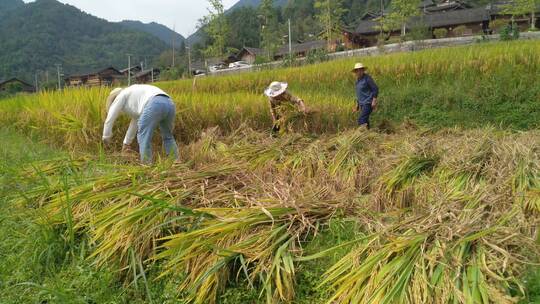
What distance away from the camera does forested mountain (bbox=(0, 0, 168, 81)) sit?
2047 inches

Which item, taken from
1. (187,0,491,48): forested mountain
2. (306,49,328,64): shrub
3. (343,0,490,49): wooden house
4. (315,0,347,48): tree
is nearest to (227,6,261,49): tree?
(187,0,491,48): forested mountain

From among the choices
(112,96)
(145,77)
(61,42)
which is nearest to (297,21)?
(145,77)

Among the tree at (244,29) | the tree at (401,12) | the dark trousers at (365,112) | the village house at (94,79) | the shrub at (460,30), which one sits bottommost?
the dark trousers at (365,112)

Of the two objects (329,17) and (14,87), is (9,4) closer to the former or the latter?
(14,87)

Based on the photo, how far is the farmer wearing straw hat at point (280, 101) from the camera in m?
5.27

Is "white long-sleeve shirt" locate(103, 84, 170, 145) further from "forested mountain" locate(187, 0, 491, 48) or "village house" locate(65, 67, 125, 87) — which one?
"forested mountain" locate(187, 0, 491, 48)

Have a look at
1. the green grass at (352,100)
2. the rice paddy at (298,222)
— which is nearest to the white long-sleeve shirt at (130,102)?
the rice paddy at (298,222)

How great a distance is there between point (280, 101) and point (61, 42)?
6539 cm

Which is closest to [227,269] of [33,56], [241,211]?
[241,211]

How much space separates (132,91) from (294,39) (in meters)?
44.9

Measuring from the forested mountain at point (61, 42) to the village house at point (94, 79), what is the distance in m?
20.0

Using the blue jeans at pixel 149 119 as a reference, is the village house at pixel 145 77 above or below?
above

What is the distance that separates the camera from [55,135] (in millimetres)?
5918

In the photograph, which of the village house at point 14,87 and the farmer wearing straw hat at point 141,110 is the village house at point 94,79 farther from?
the farmer wearing straw hat at point 141,110
